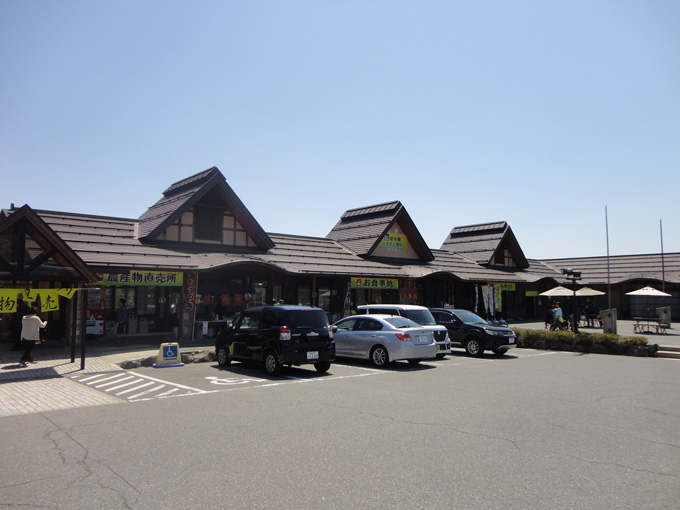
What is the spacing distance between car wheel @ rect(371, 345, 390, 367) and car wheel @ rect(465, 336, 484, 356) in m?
4.65

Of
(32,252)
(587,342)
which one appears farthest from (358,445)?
(587,342)

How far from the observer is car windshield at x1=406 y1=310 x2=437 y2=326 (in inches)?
648

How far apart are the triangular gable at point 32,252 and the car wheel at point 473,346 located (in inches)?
481

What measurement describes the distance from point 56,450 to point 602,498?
623 cm

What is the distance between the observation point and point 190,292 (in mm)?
19344

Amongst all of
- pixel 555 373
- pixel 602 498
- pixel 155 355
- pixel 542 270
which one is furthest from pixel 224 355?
pixel 542 270

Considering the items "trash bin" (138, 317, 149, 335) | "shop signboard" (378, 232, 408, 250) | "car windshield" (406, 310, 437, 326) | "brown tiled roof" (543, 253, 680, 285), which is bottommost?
"trash bin" (138, 317, 149, 335)

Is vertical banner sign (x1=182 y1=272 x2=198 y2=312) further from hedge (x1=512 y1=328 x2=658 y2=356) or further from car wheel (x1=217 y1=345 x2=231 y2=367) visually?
hedge (x1=512 y1=328 x2=658 y2=356)

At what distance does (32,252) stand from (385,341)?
969cm

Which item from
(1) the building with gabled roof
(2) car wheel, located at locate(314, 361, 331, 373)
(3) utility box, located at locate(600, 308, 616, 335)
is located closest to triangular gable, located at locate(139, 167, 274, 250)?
(1) the building with gabled roof

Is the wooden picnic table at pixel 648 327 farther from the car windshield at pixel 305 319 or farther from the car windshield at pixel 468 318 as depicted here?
the car windshield at pixel 305 319

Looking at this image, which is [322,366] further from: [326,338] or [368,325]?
[368,325]

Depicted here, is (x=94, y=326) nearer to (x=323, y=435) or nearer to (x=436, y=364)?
(x=436, y=364)

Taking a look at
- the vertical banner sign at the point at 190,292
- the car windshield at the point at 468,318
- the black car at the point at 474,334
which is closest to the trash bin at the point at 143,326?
the vertical banner sign at the point at 190,292
